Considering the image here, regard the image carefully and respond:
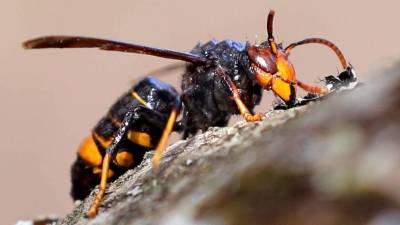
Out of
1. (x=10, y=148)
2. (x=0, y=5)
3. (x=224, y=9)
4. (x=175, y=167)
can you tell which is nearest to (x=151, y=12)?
(x=224, y=9)

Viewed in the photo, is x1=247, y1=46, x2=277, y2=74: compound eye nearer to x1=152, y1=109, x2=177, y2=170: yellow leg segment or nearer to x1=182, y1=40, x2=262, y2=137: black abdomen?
x1=182, y1=40, x2=262, y2=137: black abdomen

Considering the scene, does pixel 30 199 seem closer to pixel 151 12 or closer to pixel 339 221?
pixel 151 12

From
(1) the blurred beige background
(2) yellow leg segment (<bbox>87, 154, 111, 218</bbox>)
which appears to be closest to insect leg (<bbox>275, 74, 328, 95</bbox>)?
(2) yellow leg segment (<bbox>87, 154, 111, 218</bbox>)

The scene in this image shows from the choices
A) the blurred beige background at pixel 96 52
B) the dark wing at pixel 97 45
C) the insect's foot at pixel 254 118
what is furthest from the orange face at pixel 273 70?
the blurred beige background at pixel 96 52

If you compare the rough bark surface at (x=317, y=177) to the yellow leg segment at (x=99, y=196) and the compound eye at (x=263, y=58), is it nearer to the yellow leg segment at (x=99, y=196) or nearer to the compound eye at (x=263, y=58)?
the yellow leg segment at (x=99, y=196)

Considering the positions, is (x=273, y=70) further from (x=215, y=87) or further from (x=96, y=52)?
(x=96, y=52)

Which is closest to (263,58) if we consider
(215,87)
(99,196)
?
(215,87)

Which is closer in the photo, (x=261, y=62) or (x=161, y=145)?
(x=161, y=145)
